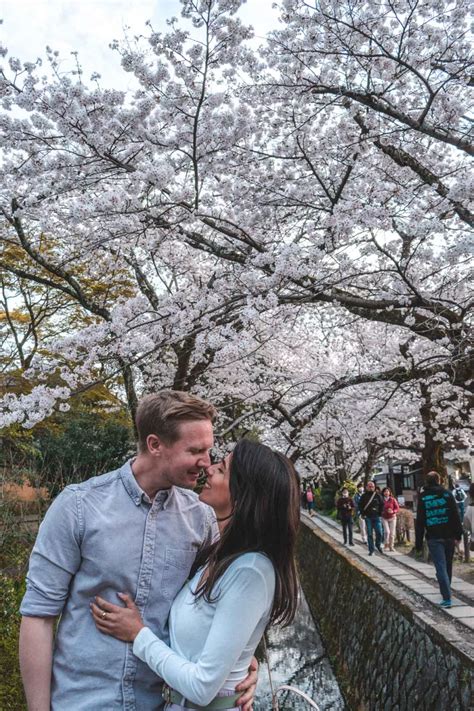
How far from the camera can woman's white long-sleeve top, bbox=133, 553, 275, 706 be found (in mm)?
1403

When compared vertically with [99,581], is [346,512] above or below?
below

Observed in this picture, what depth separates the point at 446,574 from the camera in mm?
6508

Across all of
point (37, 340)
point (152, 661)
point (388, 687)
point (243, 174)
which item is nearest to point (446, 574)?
point (388, 687)

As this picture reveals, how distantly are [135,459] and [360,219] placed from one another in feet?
11.2

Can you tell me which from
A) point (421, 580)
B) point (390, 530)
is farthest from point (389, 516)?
point (421, 580)

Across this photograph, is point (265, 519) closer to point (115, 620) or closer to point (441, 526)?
point (115, 620)

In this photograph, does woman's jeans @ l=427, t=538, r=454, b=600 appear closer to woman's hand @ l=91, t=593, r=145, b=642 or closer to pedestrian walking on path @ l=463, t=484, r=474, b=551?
pedestrian walking on path @ l=463, t=484, r=474, b=551

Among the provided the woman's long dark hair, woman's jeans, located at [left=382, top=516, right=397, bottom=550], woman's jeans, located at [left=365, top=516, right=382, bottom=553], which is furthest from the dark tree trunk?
the woman's long dark hair

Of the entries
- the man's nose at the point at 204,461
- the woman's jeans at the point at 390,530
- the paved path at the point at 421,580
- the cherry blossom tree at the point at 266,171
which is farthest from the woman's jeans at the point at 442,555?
the woman's jeans at the point at 390,530

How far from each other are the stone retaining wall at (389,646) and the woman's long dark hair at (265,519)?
315 cm

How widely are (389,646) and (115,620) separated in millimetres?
5551

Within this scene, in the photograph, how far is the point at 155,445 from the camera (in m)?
1.67

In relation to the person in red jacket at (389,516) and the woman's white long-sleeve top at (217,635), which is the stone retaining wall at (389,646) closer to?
the person in red jacket at (389,516)

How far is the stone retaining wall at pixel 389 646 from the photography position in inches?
175
